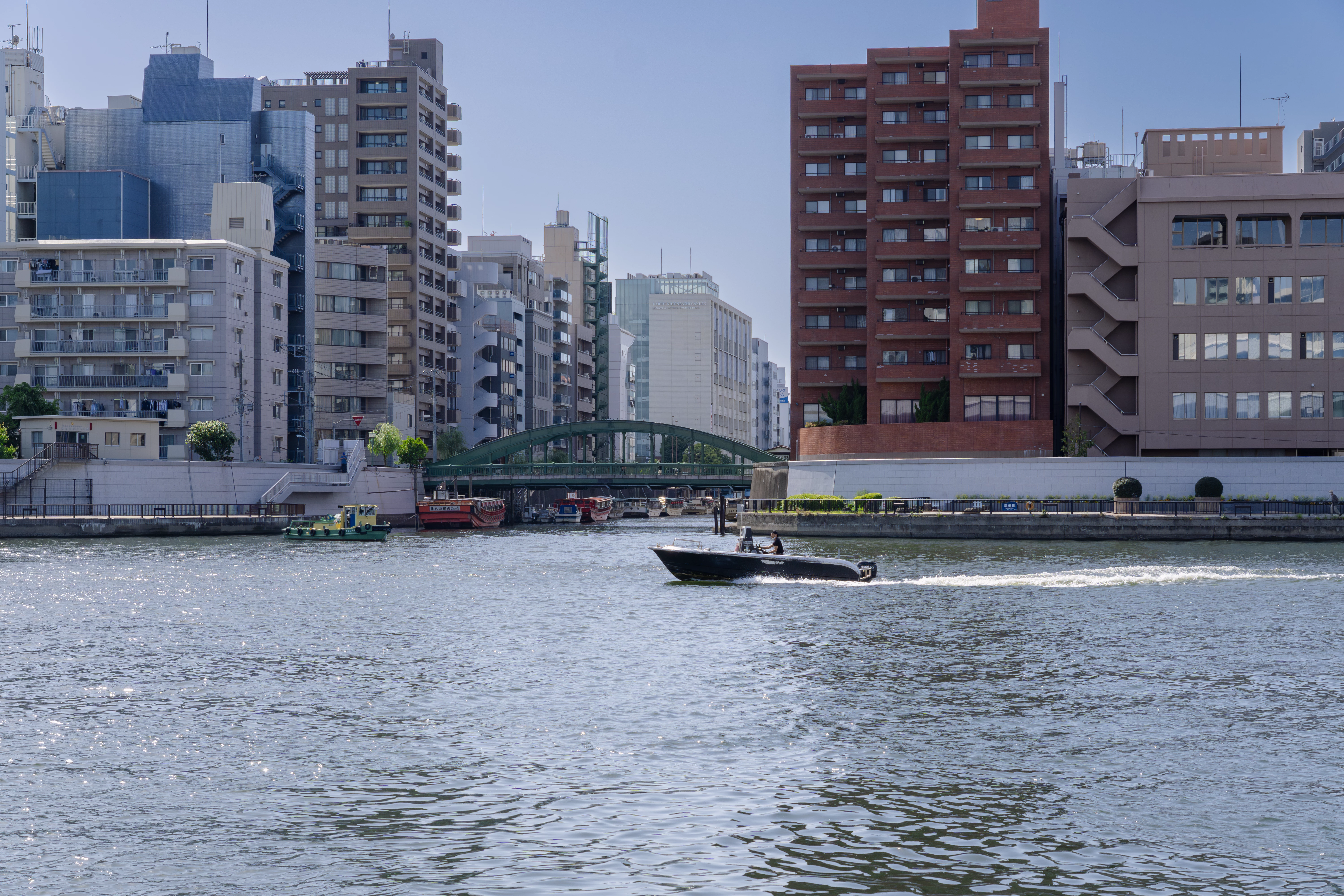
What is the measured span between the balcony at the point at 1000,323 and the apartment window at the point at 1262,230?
18257mm

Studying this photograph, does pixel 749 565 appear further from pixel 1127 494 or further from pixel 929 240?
pixel 929 240

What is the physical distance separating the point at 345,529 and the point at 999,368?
56.0m

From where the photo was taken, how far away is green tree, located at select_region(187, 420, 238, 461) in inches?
4225

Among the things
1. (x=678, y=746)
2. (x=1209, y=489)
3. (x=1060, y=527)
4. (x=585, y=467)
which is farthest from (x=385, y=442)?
(x=678, y=746)

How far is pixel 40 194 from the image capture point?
128m

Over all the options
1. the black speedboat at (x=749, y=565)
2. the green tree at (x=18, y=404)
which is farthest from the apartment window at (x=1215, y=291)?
the green tree at (x=18, y=404)

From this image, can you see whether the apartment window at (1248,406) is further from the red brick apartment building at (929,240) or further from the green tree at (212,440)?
the green tree at (212,440)

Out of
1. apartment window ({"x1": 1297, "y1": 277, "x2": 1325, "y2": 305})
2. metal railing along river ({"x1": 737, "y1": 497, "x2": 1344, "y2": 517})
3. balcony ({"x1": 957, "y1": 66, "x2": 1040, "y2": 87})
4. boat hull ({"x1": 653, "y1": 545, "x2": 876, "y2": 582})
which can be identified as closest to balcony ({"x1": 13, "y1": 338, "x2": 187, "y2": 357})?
metal railing along river ({"x1": 737, "y1": 497, "x2": 1344, "y2": 517})

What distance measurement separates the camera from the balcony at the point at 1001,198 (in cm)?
11188

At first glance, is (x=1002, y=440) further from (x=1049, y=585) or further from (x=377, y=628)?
(x=377, y=628)

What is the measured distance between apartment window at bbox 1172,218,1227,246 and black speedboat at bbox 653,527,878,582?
5614 cm

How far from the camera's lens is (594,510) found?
520ft

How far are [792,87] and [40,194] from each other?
75010mm

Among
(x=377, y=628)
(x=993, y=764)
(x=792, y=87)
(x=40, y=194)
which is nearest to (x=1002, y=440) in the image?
(x=792, y=87)
